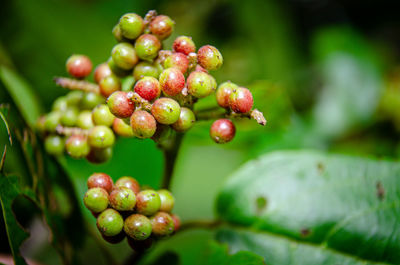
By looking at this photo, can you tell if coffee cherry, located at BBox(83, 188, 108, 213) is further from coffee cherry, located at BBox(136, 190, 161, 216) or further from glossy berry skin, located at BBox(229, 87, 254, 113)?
glossy berry skin, located at BBox(229, 87, 254, 113)

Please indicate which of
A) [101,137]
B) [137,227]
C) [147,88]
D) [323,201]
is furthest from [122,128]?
[323,201]

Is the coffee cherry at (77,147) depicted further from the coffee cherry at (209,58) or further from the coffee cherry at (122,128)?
the coffee cherry at (209,58)

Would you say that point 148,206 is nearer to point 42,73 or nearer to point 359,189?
point 359,189

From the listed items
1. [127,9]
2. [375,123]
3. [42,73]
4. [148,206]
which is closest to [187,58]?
[148,206]

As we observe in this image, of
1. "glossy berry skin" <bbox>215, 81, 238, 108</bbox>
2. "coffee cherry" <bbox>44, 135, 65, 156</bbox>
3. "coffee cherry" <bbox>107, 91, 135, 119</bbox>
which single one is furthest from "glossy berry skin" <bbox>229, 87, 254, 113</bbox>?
"coffee cherry" <bbox>44, 135, 65, 156</bbox>

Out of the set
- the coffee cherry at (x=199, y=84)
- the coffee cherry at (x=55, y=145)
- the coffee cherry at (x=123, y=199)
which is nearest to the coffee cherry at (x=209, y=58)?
the coffee cherry at (x=199, y=84)

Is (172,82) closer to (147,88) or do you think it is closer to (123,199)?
(147,88)

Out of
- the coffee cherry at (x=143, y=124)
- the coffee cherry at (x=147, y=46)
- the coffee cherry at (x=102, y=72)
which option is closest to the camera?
the coffee cherry at (x=143, y=124)
